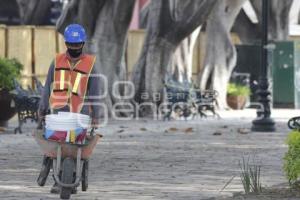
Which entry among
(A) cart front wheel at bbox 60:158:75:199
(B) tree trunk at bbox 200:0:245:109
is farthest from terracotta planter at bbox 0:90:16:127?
(B) tree trunk at bbox 200:0:245:109

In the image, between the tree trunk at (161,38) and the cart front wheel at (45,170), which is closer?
the cart front wheel at (45,170)

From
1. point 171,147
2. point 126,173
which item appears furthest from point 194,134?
point 126,173

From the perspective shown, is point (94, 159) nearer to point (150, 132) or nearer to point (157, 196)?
point (157, 196)

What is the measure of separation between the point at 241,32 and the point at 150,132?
1965 centimetres

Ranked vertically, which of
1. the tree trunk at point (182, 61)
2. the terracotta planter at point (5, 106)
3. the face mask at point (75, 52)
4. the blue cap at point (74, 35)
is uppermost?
the tree trunk at point (182, 61)

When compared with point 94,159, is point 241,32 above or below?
above

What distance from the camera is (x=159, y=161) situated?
51.0 ft

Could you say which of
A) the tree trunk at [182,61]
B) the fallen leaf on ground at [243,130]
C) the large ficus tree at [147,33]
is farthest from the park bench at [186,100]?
the fallen leaf on ground at [243,130]

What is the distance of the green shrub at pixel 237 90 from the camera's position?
3331cm

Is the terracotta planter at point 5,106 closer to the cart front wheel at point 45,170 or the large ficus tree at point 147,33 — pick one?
the large ficus tree at point 147,33

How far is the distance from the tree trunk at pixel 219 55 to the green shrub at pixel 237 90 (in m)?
0.92

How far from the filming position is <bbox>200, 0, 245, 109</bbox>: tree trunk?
105 feet

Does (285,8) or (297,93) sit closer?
(297,93)

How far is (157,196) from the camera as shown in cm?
1145
